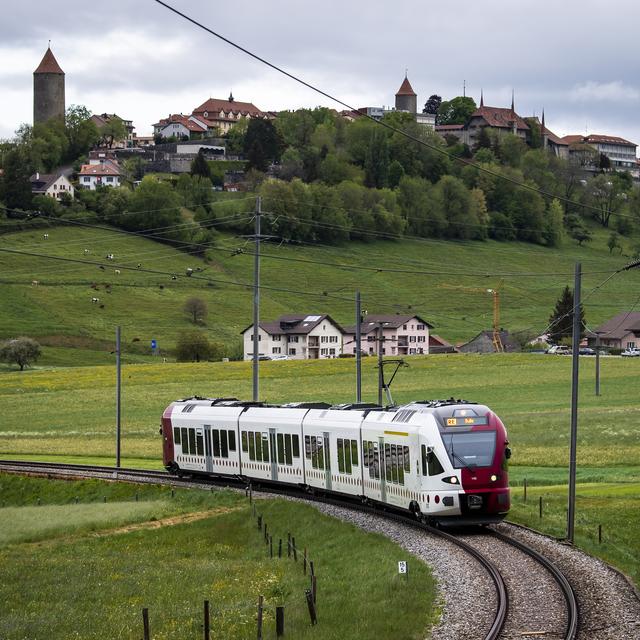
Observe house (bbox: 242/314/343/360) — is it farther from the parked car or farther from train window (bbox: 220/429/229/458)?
train window (bbox: 220/429/229/458)

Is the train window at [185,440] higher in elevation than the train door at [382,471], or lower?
lower

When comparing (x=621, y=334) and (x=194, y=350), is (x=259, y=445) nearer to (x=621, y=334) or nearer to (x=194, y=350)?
(x=194, y=350)

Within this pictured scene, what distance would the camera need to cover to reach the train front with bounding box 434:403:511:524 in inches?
1319

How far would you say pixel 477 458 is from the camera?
33844mm

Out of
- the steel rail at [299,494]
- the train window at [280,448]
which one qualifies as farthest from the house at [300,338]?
the train window at [280,448]

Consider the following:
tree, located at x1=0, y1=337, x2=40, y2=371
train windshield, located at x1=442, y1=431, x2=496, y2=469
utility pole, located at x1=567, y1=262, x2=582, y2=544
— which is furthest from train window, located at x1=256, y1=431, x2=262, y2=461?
tree, located at x1=0, y1=337, x2=40, y2=371

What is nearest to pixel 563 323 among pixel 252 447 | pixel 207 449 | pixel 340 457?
pixel 207 449

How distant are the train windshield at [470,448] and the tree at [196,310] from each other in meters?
144

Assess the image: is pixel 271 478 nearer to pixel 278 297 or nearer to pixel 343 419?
pixel 343 419

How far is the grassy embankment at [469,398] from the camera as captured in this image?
140ft

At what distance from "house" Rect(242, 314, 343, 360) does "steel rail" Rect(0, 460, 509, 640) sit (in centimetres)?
10311

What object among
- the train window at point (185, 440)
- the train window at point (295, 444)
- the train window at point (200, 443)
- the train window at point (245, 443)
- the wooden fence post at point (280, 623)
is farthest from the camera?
the train window at point (185, 440)

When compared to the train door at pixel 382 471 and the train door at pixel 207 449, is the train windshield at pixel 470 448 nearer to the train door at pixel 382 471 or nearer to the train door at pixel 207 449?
the train door at pixel 382 471

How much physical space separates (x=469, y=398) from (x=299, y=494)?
5116 cm
